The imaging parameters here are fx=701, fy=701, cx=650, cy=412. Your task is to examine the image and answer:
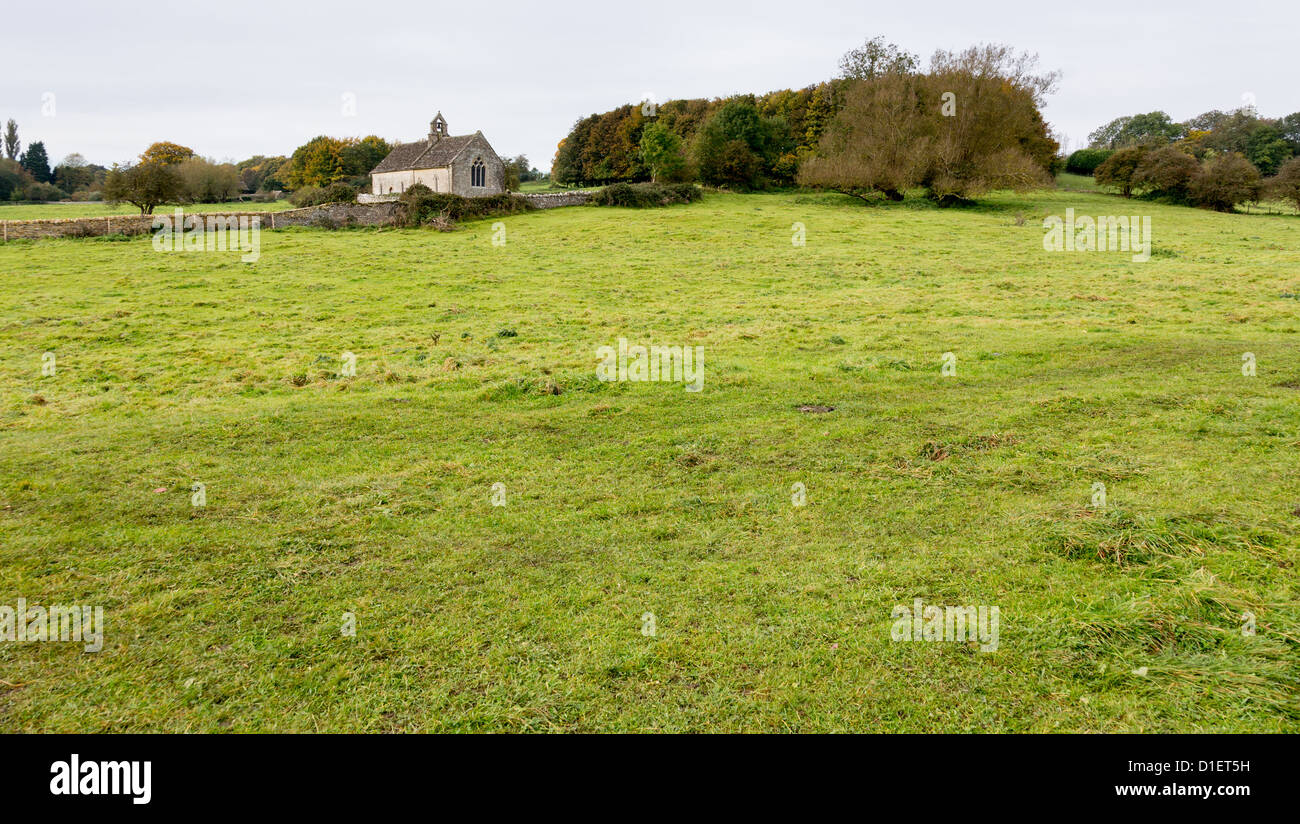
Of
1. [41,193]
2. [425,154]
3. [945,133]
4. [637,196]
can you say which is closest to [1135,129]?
[945,133]

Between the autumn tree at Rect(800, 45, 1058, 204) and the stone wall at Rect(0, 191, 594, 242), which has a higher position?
the autumn tree at Rect(800, 45, 1058, 204)

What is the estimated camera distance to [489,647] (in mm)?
6195

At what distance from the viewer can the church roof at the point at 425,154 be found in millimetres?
57938

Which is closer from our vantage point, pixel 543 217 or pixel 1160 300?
pixel 1160 300

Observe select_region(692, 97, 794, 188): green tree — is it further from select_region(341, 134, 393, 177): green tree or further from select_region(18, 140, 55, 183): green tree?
select_region(18, 140, 55, 183): green tree

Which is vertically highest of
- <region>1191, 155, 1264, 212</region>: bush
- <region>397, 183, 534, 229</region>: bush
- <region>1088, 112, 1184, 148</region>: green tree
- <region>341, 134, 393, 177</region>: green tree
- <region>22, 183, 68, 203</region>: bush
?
<region>1088, 112, 1184, 148</region>: green tree

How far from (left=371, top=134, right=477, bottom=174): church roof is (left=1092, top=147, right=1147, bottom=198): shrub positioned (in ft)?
183

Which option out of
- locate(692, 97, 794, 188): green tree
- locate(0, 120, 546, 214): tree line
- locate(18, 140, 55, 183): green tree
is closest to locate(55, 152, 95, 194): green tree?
locate(0, 120, 546, 214): tree line

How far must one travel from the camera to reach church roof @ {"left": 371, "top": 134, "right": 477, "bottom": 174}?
57.9 m

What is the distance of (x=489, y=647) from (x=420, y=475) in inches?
194
